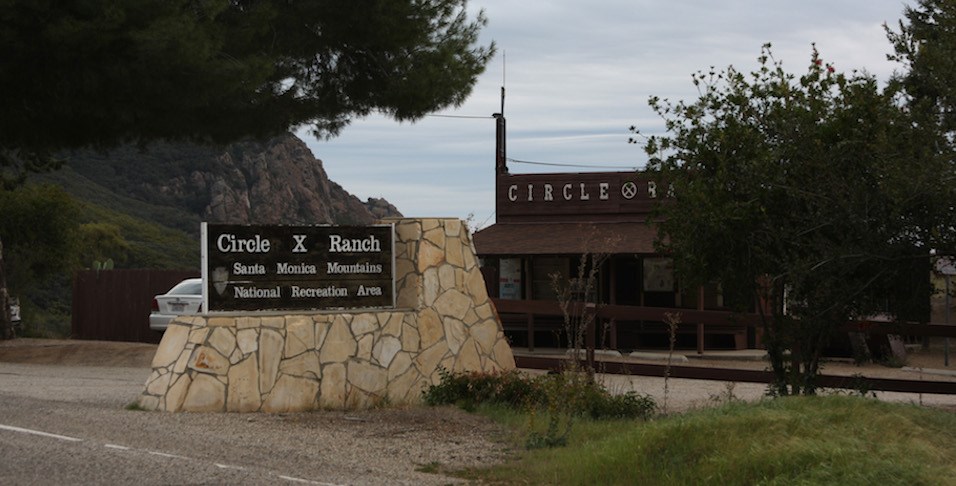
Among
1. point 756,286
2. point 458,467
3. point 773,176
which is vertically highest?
point 773,176

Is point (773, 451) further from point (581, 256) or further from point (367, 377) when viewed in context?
point (581, 256)

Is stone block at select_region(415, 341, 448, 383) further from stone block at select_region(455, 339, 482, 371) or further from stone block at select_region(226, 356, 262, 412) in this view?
stone block at select_region(226, 356, 262, 412)

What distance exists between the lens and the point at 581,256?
28125mm

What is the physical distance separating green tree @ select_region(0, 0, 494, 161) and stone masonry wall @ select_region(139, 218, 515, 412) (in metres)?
5.01

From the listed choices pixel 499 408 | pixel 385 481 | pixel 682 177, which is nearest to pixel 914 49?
pixel 682 177

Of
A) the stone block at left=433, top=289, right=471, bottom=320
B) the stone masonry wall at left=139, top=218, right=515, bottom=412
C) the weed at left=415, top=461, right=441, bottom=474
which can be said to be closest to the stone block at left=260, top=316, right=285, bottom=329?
the stone masonry wall at left=139, top=218, right=515, bottom=412

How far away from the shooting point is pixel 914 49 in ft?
40.2

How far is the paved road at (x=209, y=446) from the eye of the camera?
31.4 feet

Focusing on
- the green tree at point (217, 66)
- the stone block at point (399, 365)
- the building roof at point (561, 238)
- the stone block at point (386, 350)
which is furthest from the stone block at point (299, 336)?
the building roof at point (561, 238)

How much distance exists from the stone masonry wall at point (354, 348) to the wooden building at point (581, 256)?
10315 mm

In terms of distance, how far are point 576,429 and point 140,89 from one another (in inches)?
414

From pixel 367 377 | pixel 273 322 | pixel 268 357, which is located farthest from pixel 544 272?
pixel 268 357

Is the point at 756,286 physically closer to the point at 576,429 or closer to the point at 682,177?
the point at 682,177

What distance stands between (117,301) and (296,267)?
16.4m
